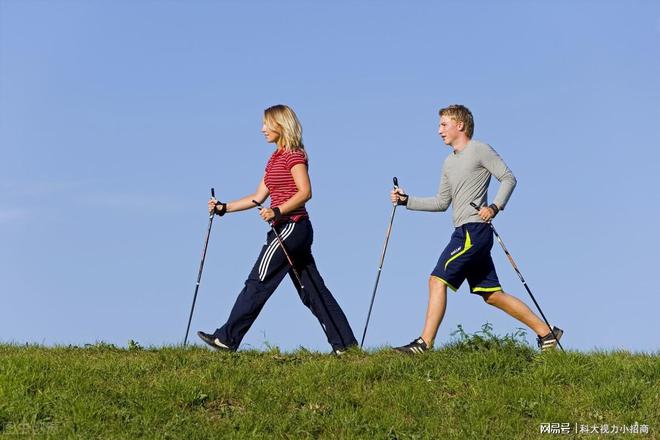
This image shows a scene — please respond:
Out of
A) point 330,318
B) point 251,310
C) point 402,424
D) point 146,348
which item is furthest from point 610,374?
point 146,348

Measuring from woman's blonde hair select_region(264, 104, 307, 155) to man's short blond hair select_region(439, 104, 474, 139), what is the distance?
1.85 metres

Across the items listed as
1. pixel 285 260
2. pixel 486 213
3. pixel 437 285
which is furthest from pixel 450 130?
pixel 285 260

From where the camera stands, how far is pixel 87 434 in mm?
8914

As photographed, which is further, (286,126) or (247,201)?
(247,201)

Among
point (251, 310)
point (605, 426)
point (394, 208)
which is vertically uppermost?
point (394, 208)

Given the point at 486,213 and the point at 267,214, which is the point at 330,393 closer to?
the point at 267,214

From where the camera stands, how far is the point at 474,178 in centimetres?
1148

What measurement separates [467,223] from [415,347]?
164 cm

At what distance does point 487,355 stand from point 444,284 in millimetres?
1064

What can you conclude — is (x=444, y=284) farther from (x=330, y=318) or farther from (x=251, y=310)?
(x=251, y=310)

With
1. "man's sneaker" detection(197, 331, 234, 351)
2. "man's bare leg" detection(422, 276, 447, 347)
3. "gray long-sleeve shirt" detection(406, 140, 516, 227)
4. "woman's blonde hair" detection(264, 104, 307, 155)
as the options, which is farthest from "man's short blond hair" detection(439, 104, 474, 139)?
"man's sneaker" detection(197, 331, 234, 351)

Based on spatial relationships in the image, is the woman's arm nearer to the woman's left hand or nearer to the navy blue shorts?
the woman's left hand

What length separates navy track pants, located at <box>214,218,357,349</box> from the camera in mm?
11672

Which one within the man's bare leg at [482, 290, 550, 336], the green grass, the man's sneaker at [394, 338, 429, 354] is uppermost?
the man's bare leg at [482, 290, 550, 336]
